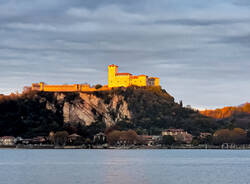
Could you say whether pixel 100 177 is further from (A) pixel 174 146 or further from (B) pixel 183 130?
(B) pixel 183 130

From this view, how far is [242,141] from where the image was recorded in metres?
176

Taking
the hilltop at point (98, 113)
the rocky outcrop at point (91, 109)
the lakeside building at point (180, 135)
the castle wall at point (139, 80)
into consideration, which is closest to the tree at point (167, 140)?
the lakeside building at point (180, 135)

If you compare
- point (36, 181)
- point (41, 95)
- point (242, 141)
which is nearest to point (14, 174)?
point (36, 181)

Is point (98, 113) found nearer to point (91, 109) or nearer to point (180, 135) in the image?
point (91, 109)

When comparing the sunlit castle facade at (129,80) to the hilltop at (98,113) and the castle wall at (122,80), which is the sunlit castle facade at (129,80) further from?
the hilltop at (98,113)

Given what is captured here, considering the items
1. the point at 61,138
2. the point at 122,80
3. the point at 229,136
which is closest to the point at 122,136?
the point at 61,138

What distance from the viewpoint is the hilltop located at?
7362 inches

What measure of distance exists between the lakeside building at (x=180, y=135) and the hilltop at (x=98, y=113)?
24.6 feet

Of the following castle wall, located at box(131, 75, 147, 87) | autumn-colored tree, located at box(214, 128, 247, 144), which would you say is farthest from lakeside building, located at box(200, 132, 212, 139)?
castle wall, located at box(131, 75, 147, 87)

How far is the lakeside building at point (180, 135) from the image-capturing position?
17375 centimetres

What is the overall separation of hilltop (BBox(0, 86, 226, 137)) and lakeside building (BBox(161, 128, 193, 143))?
750cm

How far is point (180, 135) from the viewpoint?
572ft

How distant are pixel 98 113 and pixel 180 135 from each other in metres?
34.6

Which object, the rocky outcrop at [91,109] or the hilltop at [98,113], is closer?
the hilltop at [98,113]
